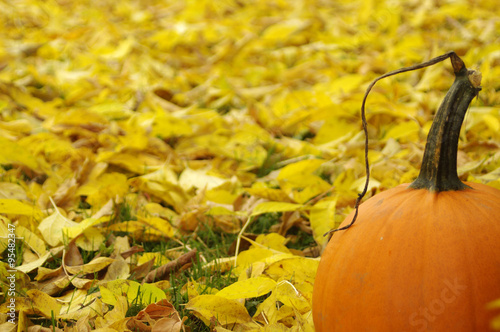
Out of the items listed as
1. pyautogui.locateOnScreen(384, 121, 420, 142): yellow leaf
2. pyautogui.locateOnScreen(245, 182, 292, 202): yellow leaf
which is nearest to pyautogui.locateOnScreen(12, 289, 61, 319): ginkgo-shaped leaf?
pyautogui.locateOnScreen(245, 182, 292, 202): yellow leaf

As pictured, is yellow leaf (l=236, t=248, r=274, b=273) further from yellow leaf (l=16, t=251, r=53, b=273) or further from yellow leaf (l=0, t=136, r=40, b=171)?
yellow leaf (l=0, t=136, r=40, b=171)

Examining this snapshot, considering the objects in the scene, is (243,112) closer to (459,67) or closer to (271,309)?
(271,309)

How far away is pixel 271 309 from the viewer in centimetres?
130

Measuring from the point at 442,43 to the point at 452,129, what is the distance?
9.80ft

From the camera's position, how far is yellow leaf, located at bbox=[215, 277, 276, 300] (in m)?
1.29

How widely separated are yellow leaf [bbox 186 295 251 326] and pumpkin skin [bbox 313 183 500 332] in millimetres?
243

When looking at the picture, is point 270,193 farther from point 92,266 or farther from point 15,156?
point 15,156

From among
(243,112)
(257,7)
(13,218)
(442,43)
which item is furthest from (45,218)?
(257,7)

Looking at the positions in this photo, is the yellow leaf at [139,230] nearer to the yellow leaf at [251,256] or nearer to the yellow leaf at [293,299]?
the yellow leaf at [251,256]

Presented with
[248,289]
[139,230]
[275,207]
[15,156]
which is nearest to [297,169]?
[275,207]

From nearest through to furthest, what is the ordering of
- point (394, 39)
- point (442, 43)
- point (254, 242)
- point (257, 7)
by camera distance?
1. point (254, 242)
2. point (442, 43)
3. point (394, 39)
4. point (257, 7)

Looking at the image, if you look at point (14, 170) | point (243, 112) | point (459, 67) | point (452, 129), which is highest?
point (459, 67)

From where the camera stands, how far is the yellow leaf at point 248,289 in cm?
129

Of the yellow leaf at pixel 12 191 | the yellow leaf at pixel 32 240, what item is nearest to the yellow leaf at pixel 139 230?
the yellow leaf at pixel 32 240
